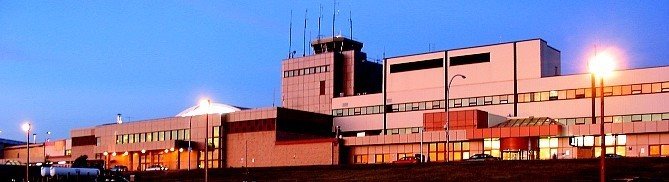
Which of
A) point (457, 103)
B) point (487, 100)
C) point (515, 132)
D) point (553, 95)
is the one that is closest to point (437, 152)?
point (515, 132)

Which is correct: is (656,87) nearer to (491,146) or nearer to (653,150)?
(653,150)

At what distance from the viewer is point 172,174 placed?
93.9m

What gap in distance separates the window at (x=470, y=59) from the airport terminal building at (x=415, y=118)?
0.52 feet

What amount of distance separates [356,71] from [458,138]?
32.7 m

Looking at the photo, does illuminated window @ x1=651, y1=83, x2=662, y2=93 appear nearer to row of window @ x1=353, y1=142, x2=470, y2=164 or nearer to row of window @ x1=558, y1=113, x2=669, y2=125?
row of window @ x1=558, y1=113, x2=669, y2=125

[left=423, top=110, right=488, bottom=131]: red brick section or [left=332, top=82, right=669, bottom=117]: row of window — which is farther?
[left=423, top=110, right=488, bottom=131]: red brick section


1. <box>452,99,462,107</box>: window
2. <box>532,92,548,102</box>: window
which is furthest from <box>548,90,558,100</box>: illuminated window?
<box>452,99,462,107</box>: window

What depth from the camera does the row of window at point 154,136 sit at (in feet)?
419

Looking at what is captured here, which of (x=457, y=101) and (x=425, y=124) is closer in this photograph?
(x=425, y=124)

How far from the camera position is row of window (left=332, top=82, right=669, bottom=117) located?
4070 inches

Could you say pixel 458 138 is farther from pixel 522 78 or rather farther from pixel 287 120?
pixel 287 120

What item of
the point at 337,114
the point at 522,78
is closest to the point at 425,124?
the point at 522,78

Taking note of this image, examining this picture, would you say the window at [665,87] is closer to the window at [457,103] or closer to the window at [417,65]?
the window at [457,103]

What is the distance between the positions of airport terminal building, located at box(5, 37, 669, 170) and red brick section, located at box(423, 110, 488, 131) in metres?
0.12
